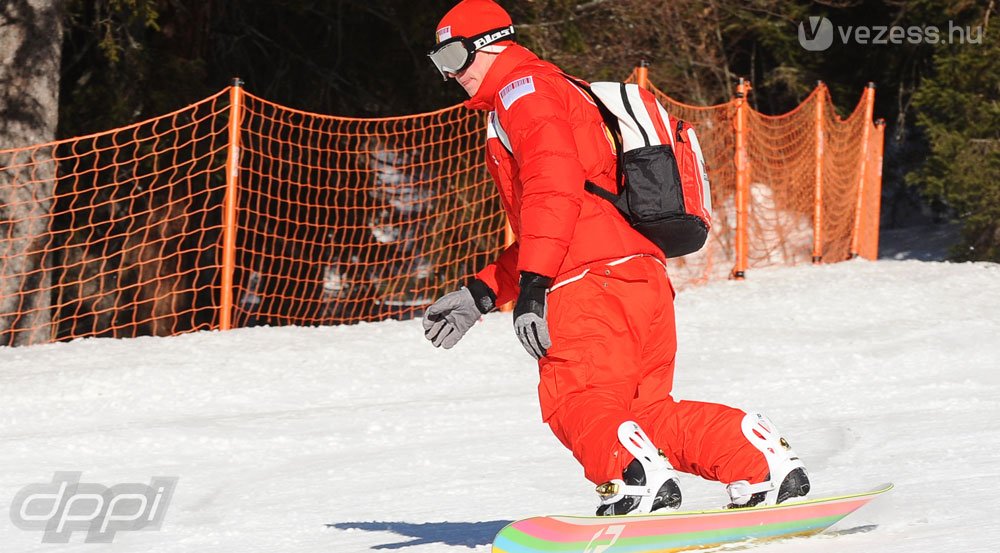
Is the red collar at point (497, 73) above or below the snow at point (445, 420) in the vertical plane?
above

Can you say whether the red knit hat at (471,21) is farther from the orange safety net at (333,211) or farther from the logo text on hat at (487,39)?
the orange safety net at (333,211)

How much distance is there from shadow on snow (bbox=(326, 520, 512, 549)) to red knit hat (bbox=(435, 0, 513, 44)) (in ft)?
5.71

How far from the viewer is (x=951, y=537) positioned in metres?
3.89

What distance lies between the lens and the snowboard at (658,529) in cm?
359

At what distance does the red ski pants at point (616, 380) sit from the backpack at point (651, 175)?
0.40ft

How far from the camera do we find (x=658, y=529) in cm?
364

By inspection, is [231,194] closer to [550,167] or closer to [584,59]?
[550,167]

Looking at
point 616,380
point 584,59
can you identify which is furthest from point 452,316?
point 584,59

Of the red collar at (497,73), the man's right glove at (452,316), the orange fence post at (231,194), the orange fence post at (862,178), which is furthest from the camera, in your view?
the orange fence post at (862,178)

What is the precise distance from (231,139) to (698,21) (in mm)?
10041

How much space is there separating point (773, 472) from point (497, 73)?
4.47 ft

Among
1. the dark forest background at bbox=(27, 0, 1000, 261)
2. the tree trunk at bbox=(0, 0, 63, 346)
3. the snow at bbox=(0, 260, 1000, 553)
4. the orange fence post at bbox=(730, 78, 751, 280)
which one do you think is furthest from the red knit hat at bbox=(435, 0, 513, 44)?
the orange fence post at bbox=(730, 78, 751, 280)

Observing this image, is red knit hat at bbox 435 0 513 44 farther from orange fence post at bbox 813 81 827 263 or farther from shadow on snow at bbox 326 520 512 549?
orange fence post at bbox 813 81 827 263

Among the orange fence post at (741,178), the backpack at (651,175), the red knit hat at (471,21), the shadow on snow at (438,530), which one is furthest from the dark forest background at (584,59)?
the backpack at (651,175)
